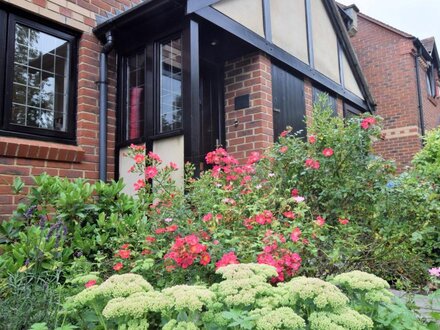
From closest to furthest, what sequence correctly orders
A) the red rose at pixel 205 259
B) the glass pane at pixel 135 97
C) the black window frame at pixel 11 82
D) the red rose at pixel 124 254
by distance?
the red rose at pixel 205 259, the red rose at pixel 124 254, the black window frame at pixel 11 82, the glass pane at pixel 135 97

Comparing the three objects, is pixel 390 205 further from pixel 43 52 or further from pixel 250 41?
pixel 43 52

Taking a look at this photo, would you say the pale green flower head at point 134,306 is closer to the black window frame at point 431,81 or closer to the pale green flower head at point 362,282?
the pale green flower head at point 362,282

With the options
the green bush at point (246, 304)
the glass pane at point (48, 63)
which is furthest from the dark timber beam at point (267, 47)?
the green bush at point (246, 304)

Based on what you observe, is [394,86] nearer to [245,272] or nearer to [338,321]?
[245,272]

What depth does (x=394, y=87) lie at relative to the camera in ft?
35.9

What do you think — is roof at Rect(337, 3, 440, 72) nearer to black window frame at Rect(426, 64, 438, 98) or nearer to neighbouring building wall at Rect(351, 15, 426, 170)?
neighbouring building wall at Rect(351, 15, 426, 170)

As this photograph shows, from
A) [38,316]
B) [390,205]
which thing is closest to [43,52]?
[38,316]

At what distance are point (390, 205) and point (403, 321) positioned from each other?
1334mm

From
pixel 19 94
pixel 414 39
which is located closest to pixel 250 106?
pixel 19 94

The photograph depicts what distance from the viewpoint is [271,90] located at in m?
4.88

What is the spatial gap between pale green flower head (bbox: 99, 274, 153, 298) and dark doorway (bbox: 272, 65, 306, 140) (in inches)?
141

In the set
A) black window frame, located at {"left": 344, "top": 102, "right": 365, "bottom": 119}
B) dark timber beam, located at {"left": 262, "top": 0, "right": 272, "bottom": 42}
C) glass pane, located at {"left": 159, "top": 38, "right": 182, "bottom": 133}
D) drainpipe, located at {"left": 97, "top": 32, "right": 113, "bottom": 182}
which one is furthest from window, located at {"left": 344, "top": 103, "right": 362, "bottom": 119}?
drainpipe, located at {"left": 97, "top": 32, "right": 113, "bottom": 182}

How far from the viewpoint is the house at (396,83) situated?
34.7 ft

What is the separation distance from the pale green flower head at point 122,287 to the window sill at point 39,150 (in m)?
2.47
